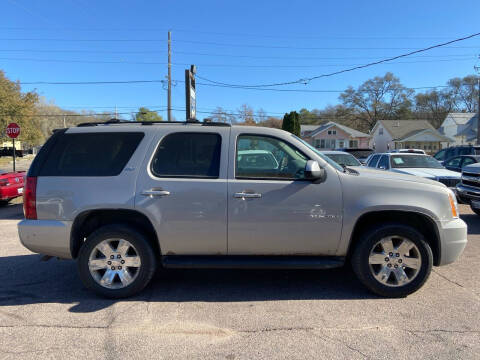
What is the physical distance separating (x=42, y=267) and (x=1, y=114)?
34084mm

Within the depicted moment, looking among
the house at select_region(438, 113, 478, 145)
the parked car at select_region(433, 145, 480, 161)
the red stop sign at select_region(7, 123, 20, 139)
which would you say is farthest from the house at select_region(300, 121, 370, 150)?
the red stop sign at select_region(7, 123, 20, 139)

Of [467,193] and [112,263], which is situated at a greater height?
[467,193]

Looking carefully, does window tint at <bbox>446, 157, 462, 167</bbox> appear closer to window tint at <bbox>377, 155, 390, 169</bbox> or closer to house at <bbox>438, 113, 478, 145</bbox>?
window tint at <bbox>377, 155, 390, 169</bbox>

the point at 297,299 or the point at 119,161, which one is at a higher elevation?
the point at 119,161

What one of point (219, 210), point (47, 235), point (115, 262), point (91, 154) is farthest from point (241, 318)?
point (91, 154)

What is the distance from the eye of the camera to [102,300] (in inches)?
145

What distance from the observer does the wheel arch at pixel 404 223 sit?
3670 mm

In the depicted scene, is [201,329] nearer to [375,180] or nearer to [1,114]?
[375,180]

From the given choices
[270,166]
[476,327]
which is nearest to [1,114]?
[270,166]

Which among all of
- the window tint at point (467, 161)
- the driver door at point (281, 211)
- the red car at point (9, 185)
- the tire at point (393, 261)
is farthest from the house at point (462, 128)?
the red car at point (9, 185)

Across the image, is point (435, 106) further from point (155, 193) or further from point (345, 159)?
point (155, 193)

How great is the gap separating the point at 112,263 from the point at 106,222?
48 cm

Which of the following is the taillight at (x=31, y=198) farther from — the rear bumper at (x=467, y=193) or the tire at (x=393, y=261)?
the rear bumper at (x=467, y=193)

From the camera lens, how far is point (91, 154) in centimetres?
373
